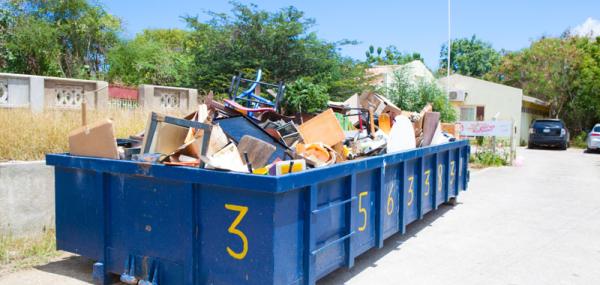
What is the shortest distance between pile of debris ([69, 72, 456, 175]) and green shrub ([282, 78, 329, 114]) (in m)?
1.27

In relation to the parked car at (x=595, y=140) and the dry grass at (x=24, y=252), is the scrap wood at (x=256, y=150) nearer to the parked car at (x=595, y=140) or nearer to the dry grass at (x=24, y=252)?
the dry grass at (x=24, y=252)

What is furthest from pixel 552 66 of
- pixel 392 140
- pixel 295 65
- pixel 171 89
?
pixel 392 140

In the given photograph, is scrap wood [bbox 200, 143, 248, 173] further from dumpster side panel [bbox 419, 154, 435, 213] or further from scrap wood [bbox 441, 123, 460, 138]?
scrap wood [bbox 441, 123, 460, 138]

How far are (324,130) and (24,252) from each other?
11.1 feet

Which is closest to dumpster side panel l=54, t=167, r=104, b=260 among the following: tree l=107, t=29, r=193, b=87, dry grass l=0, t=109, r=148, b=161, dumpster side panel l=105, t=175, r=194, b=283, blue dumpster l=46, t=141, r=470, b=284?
blue dumpster l=46, t=141, r=470, b=284

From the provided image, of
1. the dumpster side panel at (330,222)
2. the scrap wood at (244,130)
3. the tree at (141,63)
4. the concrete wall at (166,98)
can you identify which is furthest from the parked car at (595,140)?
the scrap wood at (244,130)

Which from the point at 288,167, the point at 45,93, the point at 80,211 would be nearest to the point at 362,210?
the point at 288,167

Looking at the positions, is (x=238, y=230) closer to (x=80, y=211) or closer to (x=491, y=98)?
(x=80, y=211)

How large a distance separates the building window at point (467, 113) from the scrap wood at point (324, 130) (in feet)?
86.3

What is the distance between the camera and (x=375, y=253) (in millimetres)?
5484

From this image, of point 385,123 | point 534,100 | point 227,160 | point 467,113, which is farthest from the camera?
point 534,100

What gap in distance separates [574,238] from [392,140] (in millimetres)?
3061

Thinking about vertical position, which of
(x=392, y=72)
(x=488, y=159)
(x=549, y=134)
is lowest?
(x=488, y=159)

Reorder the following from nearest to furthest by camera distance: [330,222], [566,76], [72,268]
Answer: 1. [330,222]
2. [72,268]
3. [566,76]
